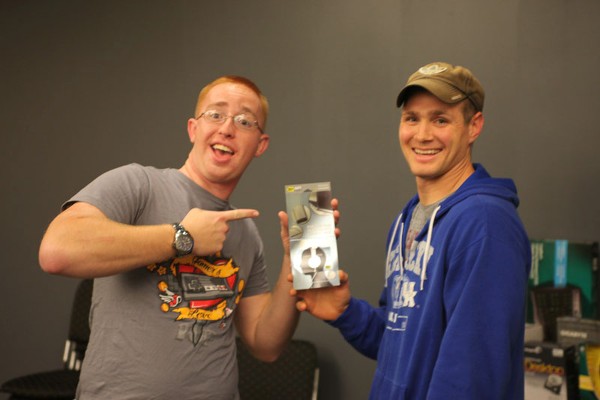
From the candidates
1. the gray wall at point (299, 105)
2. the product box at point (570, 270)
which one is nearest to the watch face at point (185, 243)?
the product box at point (570, 270)

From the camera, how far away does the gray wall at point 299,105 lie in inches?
118

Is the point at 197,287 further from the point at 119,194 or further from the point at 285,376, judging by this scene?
the point at 285,376

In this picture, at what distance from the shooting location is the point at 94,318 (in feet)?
5.99

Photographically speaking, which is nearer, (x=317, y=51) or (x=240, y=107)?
(x=240, y=107)

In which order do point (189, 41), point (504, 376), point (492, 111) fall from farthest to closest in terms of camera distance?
1. point (189, 41)
2. point (492, 111)
3. point (504, 376)

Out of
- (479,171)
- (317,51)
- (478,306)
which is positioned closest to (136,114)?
(317,51)

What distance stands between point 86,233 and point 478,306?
103 cm

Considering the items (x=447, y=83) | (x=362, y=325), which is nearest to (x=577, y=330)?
(x=362, y=325)

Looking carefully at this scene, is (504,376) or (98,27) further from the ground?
(98,27)

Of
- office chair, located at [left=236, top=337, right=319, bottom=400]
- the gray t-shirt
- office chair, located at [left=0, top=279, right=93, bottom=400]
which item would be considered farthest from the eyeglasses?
office chair, located at [left=0, top=279, right=93, bottom=400]

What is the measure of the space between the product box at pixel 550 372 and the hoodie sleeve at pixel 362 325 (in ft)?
2.64

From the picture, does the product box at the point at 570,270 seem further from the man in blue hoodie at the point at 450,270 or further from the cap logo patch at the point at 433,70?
the cap logo patch at the point at 433,70

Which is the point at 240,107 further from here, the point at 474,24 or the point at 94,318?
the point at 474,24

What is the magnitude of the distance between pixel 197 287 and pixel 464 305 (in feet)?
2.56
